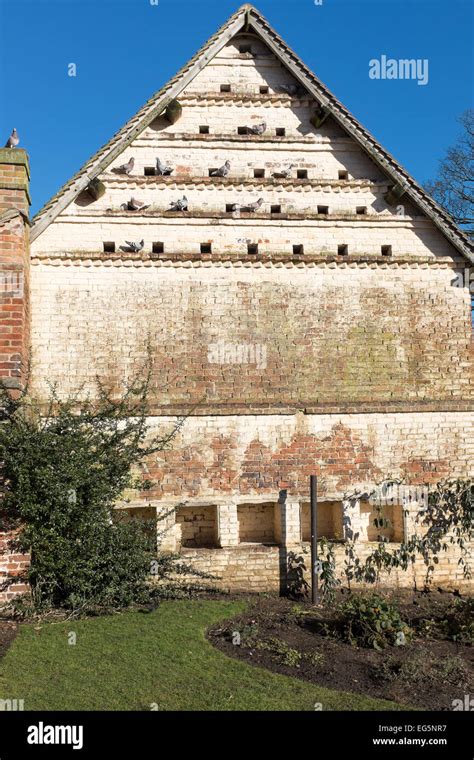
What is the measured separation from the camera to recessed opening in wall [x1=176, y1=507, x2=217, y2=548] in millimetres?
12117

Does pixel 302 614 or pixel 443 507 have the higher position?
pixel 443 507

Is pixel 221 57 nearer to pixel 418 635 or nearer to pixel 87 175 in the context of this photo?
pixel 87 175

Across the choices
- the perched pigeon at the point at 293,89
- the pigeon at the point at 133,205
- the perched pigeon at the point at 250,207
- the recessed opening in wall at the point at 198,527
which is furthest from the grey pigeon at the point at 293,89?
the recessed opening in wall at the point at 198,527

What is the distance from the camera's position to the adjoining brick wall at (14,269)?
1042 cm

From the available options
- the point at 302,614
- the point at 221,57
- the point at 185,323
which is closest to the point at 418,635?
the point at 302,614

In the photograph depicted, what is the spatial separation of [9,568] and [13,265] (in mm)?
4981

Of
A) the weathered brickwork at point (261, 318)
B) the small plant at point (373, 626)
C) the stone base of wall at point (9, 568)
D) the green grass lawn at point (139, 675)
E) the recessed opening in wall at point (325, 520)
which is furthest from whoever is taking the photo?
the recessed opening in wall at point (325, 520)

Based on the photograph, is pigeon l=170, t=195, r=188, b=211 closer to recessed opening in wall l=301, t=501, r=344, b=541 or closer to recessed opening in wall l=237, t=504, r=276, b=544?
recessed opening in wall l=237, t=504, r=276, b=544

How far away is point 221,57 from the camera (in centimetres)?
1348

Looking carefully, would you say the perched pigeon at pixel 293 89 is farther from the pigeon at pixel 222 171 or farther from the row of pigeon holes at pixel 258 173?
the pigeon at pixel 222 171

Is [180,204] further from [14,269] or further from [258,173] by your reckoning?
[14,269]

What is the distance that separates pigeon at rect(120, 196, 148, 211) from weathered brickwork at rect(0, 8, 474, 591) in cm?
12

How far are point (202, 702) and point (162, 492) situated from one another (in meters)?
5.03

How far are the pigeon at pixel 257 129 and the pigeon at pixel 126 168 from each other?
103 inches
